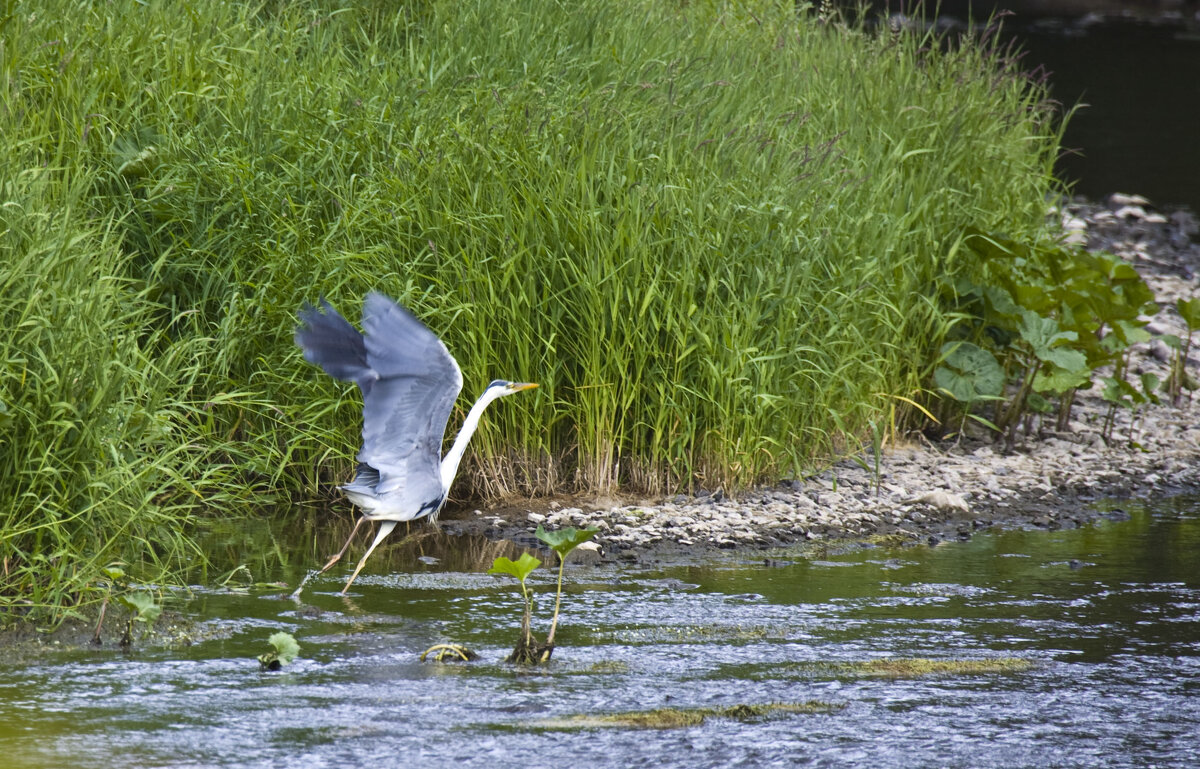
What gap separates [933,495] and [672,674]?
99.9 inches

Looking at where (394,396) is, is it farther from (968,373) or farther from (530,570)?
(968,373)

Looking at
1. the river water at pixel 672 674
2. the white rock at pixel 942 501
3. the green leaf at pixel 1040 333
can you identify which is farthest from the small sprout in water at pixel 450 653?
the green leaf at pixel 1040 333

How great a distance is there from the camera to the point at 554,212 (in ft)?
20.0

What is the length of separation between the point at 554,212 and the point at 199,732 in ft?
9.94

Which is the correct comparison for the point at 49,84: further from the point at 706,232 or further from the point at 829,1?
the point at 829,1

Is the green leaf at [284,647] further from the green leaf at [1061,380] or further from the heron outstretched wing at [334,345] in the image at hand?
the green leaf at [1061,380]

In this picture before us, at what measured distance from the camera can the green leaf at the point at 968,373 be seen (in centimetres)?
693

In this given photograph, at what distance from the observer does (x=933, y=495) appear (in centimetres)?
640

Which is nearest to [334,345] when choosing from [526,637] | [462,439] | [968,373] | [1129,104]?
[462,439]

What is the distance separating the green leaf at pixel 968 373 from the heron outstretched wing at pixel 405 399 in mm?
2997

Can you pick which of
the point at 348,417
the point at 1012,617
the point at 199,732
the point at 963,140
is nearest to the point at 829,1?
the point at 963,140

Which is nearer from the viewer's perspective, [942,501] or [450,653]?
[450,653]

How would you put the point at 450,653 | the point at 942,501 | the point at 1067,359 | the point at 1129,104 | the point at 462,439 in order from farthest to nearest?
the point at 1129,104, the point at 1067,359, the point at 942,501, the point at 462,439, the point at 450,653

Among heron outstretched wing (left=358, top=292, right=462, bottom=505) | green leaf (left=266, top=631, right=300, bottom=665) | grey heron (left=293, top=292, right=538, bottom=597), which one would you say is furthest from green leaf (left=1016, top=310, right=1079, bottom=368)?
green leaf (left=266, top=631, right=300, bottom=665)
